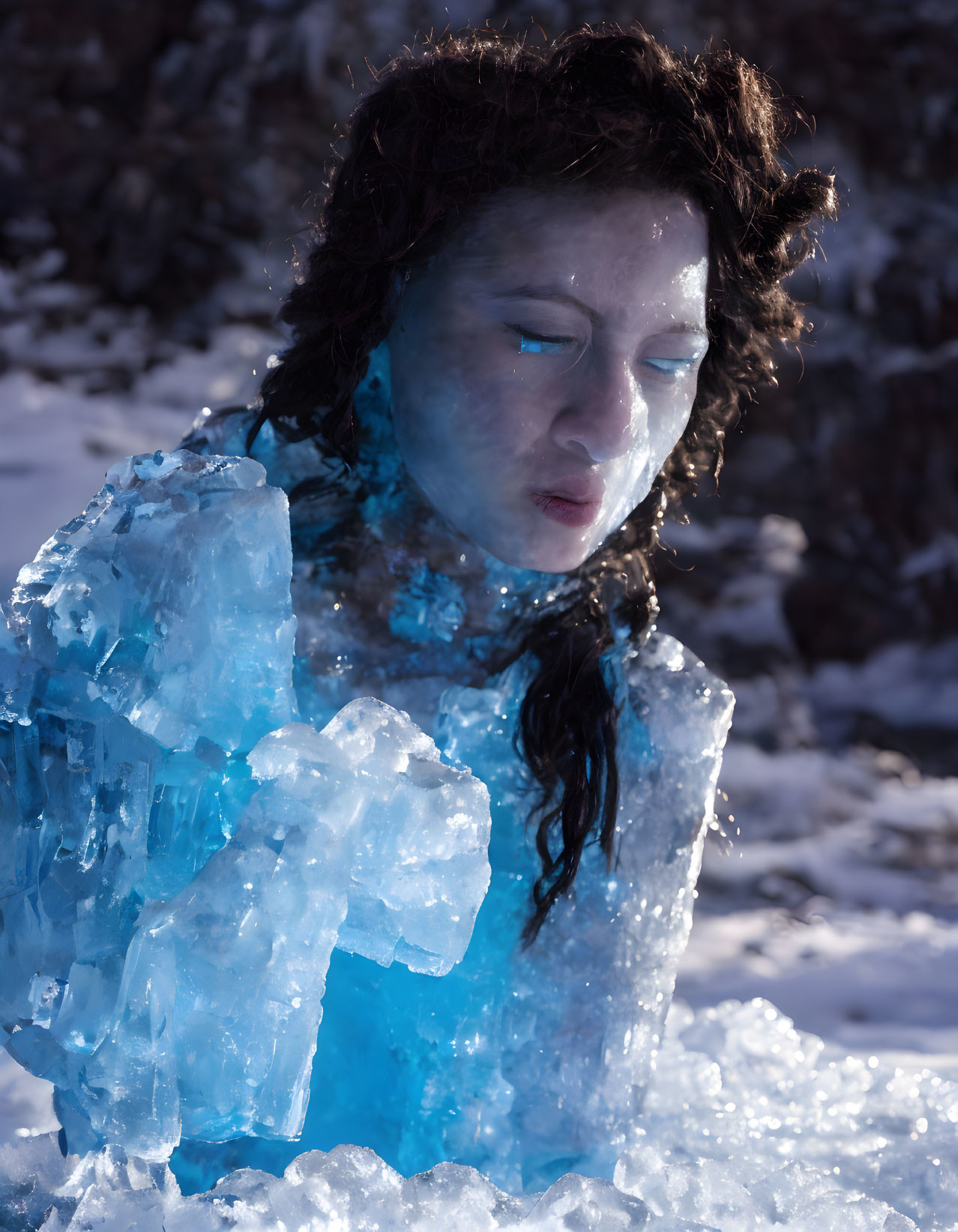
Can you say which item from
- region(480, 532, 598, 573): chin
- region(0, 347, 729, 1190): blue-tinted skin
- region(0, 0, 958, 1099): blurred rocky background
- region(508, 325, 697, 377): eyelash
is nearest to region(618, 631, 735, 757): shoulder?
region(0, 347, 729, 1190): blue-tinted skin

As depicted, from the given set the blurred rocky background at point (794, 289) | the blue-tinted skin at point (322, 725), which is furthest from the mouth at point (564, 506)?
the blurred rocky background at point (794, 289)

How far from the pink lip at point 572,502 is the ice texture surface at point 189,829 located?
7.4 inches

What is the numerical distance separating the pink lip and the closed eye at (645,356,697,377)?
0.29 feet

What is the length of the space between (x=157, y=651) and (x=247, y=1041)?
219 millimetres

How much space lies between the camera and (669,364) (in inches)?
32.3

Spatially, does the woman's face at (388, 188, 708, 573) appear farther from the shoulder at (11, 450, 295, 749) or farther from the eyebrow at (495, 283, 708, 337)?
the shoulder at (11, 450, 295, 749)

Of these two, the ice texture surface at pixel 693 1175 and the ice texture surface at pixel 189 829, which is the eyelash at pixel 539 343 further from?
the ice texture surface at pixel 693 1175

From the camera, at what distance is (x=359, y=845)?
26.3 inches

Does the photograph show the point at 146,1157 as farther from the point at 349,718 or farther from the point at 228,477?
the point at 228,477

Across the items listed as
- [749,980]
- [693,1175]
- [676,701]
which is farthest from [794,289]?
[693,1175]

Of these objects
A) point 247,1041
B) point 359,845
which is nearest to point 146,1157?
point 247,1041

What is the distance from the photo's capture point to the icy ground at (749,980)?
0.68m

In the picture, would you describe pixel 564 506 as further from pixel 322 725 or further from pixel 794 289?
pixel 794 289

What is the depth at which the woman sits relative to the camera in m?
0.65
